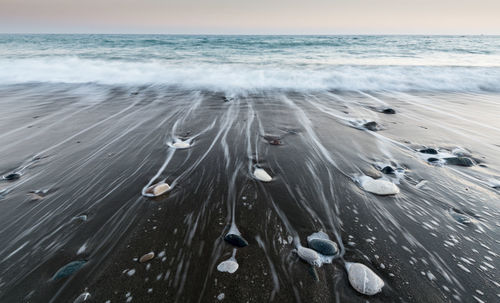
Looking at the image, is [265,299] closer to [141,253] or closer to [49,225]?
[141,253]

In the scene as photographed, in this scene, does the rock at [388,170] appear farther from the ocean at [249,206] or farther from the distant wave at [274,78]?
the distant wave at [274,78]

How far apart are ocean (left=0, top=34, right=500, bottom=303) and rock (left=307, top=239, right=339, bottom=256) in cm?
1

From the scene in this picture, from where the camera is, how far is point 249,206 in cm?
231

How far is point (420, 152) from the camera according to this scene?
3.41 metres

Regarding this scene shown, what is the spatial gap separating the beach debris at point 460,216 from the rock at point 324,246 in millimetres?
1444

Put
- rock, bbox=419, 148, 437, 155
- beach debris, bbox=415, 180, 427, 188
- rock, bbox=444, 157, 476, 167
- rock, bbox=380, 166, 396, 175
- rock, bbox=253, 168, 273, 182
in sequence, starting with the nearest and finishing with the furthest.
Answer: beach debris, bbox=415, 180, 427, 188
rock, bbox=253, 168, 273, 182
rock, bbox=380, 166, 396, 175
rock, bbox=444, 157, 476, 167
rock, bbox=419, 148, 437, 155

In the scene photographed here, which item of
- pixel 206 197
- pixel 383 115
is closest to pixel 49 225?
pixel 206 197

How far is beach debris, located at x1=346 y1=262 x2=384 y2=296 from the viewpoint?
1482mm

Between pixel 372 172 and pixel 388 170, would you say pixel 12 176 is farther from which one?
pixel 388 170

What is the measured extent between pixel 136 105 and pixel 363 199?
6.17 metres

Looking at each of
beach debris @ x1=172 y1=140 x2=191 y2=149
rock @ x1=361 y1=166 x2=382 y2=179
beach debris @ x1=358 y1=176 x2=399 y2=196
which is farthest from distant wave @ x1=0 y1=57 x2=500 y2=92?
beach debris @ x1=358 y1=176 x2=399 y2=196

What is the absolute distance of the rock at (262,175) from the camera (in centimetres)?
276

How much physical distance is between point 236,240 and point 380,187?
1.85 meters

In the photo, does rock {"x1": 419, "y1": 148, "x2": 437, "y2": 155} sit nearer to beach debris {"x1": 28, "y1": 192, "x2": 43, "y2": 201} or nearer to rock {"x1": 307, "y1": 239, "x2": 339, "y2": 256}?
rock {"x1": 307, "y1": 239, "x2": 339, "y2": 256}
